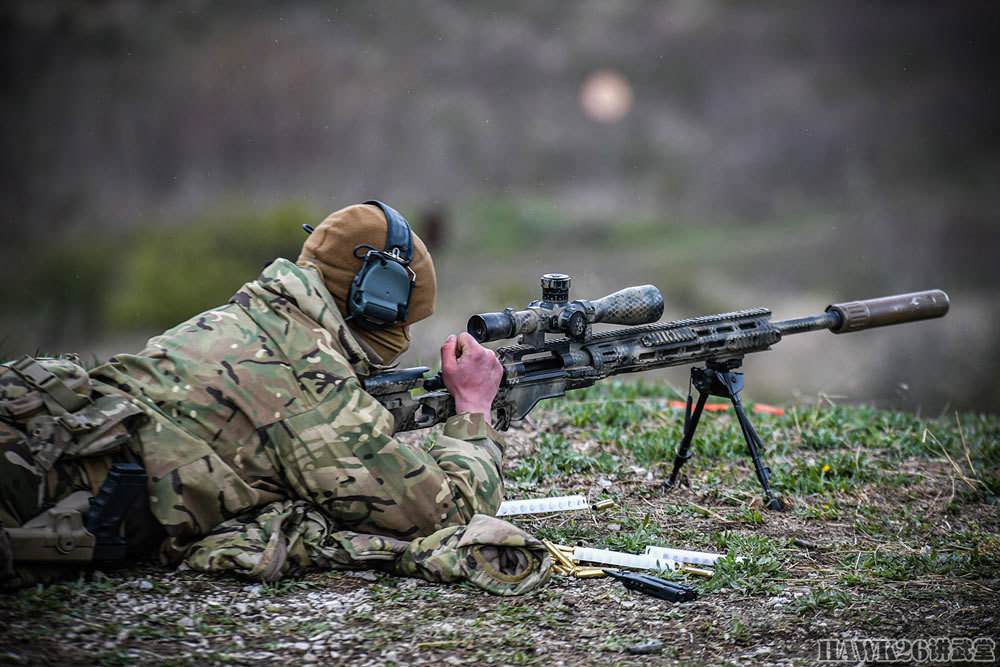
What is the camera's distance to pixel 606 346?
17.5 ft

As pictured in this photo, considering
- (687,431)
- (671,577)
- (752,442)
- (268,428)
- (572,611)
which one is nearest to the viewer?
(268,428)

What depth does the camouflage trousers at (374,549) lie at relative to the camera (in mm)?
4113

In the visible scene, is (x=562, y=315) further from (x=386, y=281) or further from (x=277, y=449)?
(x=277, y=449)

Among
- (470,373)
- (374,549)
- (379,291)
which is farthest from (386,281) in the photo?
(374,549)

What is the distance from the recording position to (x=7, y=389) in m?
3.78

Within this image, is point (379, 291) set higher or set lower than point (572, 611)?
higher

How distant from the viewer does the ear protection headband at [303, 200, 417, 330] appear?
4348 millimetres

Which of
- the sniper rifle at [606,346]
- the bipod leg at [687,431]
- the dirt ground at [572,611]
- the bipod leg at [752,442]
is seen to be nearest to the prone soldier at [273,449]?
the dirt ground at [572,611]

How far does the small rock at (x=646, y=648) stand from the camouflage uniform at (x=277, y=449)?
62cm

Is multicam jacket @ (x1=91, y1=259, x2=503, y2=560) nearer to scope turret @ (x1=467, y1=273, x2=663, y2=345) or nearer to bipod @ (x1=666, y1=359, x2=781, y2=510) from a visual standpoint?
scope turret @ (x1=467, y1=273, x2=663, y2=345)

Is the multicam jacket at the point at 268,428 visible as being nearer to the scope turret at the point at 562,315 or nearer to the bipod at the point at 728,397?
the scope turret at the point at 562,315

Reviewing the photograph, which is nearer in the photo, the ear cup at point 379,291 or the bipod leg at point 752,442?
the ear cup at point 379,291

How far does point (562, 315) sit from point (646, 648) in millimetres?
1842

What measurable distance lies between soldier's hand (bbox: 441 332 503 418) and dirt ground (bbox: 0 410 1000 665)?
94cm
